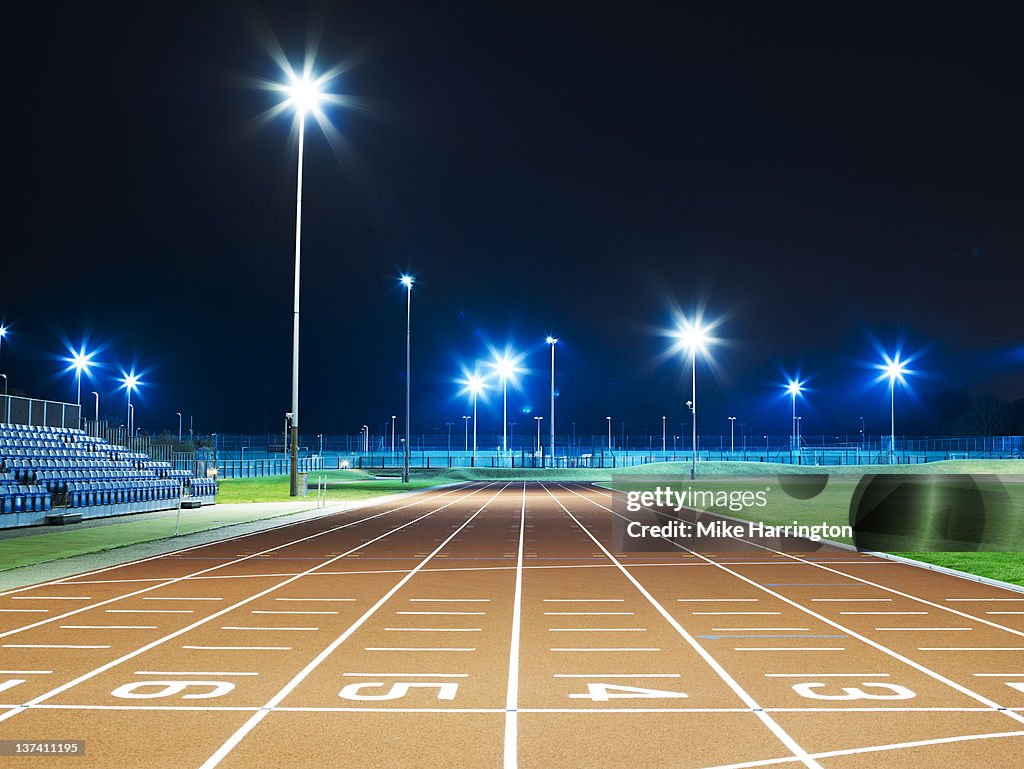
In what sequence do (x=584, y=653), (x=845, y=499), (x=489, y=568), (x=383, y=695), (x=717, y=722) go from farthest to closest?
(x=845, y=499) < (x=489, y=568) < (x=584, y=653) < (x=383, y=695) < (x=717, y=722)

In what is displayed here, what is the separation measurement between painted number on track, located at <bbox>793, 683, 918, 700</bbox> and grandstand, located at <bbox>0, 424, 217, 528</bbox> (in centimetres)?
1934

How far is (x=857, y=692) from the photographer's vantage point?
740 cm

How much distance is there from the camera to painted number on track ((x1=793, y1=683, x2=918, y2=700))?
725cm

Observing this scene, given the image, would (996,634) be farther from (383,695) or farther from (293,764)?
(293,764)

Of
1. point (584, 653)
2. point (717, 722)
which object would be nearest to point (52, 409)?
point (584, 653)

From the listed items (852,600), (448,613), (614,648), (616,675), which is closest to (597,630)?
(614,648)

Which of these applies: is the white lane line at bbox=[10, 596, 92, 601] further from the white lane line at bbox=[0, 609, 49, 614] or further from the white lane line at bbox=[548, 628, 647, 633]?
the white lane line at bbox=[548, 628, 647, 633]

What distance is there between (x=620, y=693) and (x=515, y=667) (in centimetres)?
121

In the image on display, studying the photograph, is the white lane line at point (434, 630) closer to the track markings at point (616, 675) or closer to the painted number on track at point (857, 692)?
the track markings at point (616, 675)

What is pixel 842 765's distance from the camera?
5625mm

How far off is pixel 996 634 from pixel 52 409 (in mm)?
30142

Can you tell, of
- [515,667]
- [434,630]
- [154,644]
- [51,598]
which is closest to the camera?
[515,667]

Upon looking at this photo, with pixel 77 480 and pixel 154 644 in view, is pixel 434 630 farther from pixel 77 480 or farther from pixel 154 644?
pixel 77 480

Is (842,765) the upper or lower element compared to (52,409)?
lower
